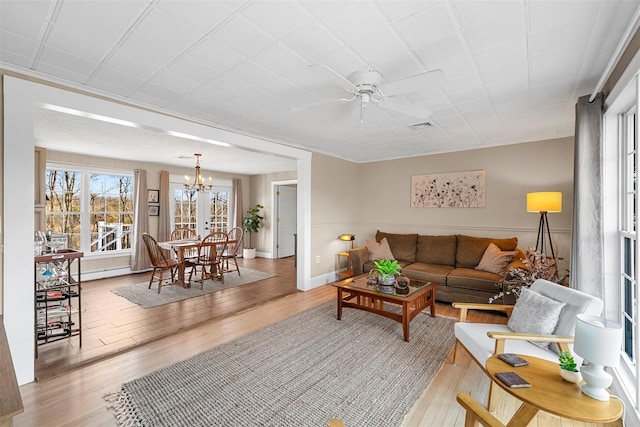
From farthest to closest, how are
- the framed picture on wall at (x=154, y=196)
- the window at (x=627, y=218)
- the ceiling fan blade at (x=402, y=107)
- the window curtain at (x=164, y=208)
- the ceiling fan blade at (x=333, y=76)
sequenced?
the window curtain at (x=164, y=208)
the framed picture on wall at (x=154, y=196)
the ceiling fan blade at (x=402, y=107)
the window at (x=627, y=218)
the ceiling fan blade at (x=333, y=76)

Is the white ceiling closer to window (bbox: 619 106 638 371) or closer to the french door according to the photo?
window (bbox: 619 106 638 371)

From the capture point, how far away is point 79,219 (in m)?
5.54

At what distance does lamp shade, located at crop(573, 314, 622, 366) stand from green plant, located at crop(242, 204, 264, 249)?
7411mm

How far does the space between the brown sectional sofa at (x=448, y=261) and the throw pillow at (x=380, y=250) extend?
9 centimetres

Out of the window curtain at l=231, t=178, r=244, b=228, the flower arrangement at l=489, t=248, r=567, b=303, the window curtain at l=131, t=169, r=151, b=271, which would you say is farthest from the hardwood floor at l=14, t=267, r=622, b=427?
the window curtain at l=231, t=178, r=244, b=228

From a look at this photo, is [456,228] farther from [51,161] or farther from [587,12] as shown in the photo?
[51,161]

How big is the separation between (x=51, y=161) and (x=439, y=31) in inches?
253

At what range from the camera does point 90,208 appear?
566cm

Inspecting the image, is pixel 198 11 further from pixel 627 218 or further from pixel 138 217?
pixel 138 217

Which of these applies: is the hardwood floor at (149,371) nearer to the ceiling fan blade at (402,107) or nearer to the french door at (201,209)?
the ceiling fan blade at (402,107)

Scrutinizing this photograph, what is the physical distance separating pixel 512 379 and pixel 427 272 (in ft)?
9.87

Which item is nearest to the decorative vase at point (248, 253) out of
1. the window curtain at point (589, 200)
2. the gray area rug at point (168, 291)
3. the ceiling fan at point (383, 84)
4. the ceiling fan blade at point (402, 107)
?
the gray area rug at point (168, 291)

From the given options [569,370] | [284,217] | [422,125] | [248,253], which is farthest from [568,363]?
[248,253]

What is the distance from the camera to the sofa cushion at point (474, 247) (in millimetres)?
4340
